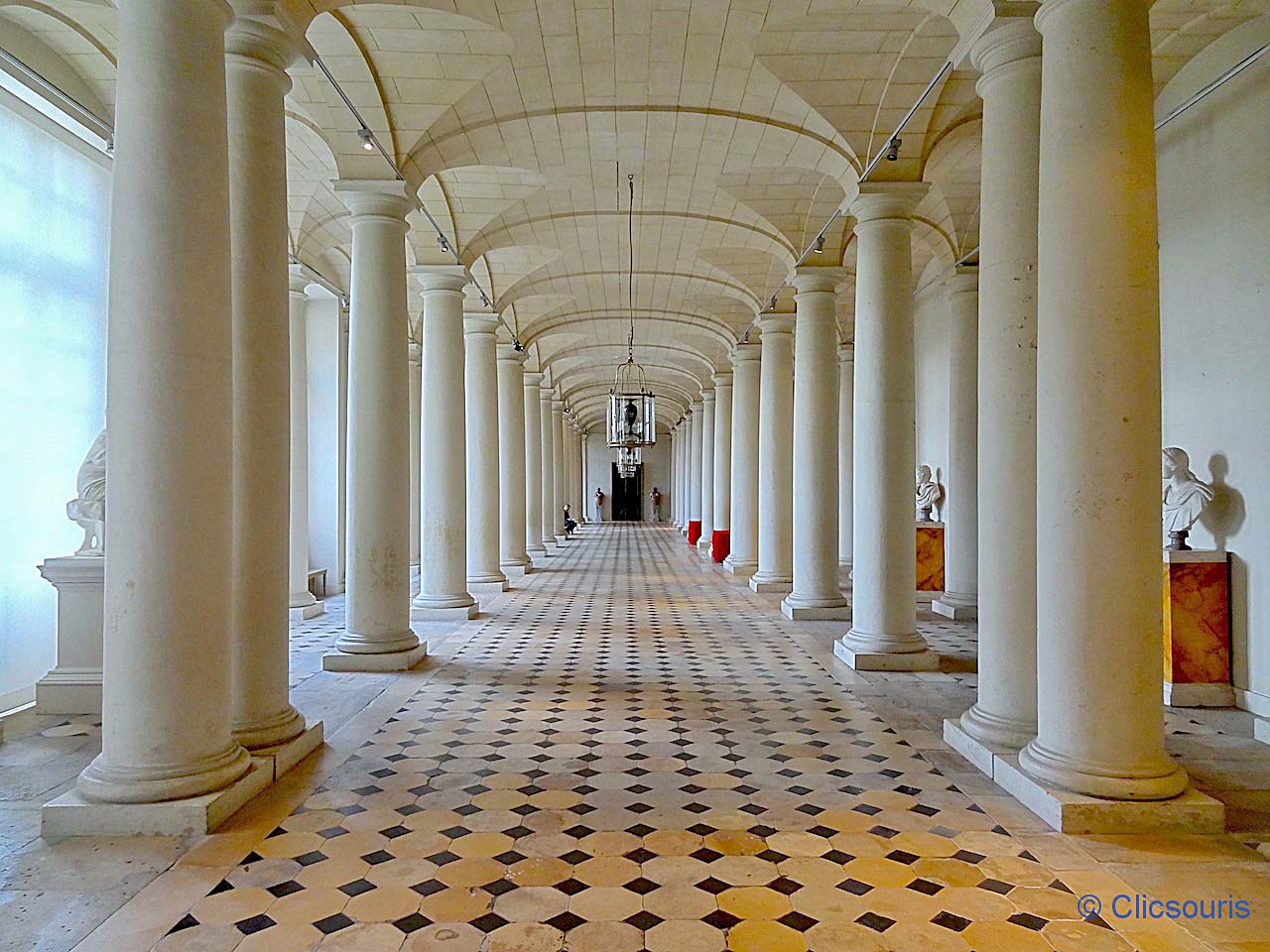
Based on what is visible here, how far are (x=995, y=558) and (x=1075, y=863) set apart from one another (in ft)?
7.89

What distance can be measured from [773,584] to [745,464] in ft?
11.4

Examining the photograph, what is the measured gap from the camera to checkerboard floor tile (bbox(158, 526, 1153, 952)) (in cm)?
412

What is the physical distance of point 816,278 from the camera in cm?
1366

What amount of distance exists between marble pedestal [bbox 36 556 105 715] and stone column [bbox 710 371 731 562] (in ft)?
58.9

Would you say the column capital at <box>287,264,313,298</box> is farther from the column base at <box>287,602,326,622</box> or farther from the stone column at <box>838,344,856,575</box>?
the stone column at <box>838,344,856,575</box>

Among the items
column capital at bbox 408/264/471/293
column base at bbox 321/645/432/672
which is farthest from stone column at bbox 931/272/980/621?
column base at bbox 321/645/432/672

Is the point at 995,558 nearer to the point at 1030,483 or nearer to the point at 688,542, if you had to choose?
the point at 1030,483

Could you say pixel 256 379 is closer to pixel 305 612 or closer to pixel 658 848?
pixel 658 848

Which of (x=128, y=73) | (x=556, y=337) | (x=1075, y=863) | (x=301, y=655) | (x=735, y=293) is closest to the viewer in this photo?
(x=1075, y=863)

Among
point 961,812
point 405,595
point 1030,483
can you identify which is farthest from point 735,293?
point 961,812

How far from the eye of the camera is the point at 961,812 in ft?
18.5

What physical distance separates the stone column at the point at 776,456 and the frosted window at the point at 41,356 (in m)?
11.2

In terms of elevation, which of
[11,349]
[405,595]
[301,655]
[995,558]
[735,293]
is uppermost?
[735,293]

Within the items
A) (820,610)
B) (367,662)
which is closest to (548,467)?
(820,610)
